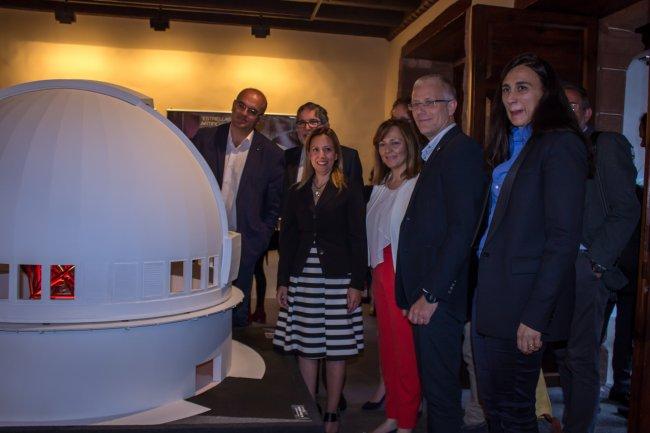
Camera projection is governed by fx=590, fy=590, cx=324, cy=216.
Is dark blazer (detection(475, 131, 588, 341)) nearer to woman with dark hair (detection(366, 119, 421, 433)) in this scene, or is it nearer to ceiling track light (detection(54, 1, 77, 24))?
woman with dark hair (detection(366, 119, 421, 433))

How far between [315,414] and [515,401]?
691 millimetres

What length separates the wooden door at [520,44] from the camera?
3.91 meters

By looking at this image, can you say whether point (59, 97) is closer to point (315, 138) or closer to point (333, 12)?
point (315, 138)

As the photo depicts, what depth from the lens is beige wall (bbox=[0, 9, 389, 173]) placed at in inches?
268

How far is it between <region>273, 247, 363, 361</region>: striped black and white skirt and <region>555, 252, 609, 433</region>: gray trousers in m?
1.07

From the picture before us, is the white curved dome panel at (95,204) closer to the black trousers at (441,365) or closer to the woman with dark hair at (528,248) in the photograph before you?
the black trousers at (441,365)

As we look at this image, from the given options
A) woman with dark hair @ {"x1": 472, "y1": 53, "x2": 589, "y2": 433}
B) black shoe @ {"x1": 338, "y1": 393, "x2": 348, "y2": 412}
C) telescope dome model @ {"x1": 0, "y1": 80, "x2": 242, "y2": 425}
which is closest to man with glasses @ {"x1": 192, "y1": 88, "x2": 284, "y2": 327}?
black shoe @ {"x1": 338, "y1": 393, "x2": 348, "y2": 412}

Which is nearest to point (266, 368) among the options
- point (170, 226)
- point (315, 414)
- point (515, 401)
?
point (315, 414)

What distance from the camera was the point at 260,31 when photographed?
683cm

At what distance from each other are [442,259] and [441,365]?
0.44 m

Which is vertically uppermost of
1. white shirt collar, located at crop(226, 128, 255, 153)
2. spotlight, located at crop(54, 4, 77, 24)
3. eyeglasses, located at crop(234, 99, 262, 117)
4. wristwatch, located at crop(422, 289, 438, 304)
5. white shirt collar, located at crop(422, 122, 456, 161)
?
spotlight, located at crop(54, 4, 77, 24)

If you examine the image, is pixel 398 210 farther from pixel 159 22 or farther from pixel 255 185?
pixel 159 22

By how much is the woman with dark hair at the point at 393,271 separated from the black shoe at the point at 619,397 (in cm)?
170

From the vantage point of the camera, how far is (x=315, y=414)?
1.95 meters
